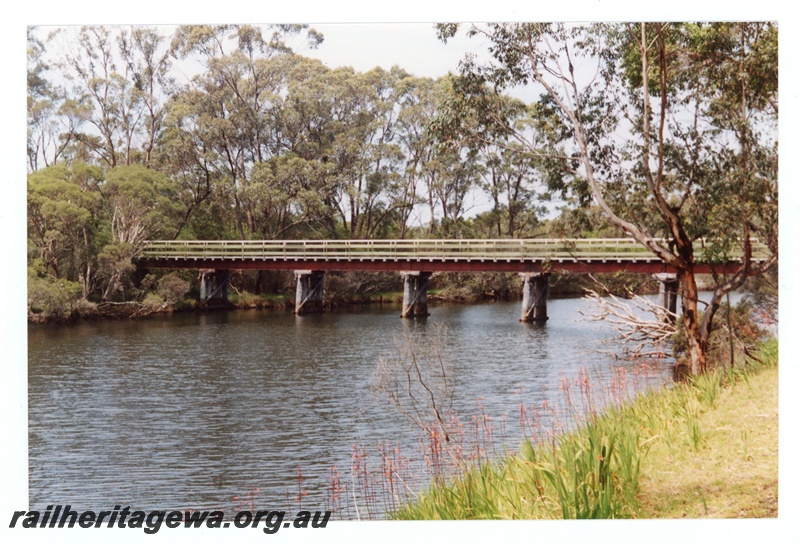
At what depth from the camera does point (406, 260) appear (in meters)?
35.2

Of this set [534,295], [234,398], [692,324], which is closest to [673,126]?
[692,324]

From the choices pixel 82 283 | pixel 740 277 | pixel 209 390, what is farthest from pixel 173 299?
pixel 740 277

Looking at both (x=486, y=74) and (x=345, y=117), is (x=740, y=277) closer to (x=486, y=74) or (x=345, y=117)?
(x=486, y=74)

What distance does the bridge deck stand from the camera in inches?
1203

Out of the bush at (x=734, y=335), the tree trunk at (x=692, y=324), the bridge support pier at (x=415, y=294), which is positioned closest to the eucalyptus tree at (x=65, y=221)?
the bridge support pier at (x=415, y=294)

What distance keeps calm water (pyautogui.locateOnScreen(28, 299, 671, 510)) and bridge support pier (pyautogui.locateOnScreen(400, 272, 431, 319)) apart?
3.64 m

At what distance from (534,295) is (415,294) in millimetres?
4769

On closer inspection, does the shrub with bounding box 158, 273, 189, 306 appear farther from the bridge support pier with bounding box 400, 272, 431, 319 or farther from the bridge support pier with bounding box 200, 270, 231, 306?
the bridge support pier with bounding box 400, 272, 431, 319

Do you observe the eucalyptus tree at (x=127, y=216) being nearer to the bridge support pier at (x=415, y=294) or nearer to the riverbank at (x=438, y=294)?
the riverbank at (x=438, y=294)

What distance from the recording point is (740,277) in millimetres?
13523

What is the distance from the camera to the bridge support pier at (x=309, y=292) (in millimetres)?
37062

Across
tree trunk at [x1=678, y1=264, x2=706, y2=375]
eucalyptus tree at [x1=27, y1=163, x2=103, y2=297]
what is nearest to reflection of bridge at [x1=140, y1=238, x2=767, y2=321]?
eucalyptus tree at [x1=27, y1=163, x2=103, y2=297]

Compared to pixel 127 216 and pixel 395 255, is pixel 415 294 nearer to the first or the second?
pixel 395 255

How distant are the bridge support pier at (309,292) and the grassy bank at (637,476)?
27.1 m
